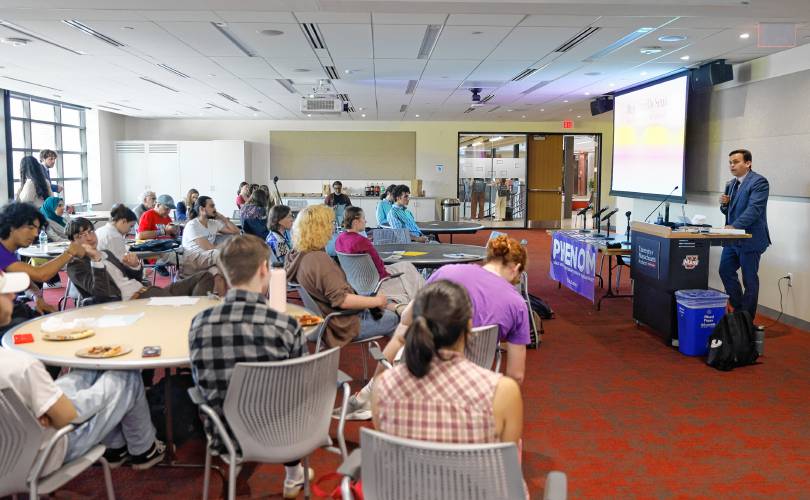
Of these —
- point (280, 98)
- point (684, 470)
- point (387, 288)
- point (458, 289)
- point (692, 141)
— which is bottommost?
point (684, 470)

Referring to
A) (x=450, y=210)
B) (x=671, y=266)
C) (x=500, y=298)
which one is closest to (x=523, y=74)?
(x=671, y=266)

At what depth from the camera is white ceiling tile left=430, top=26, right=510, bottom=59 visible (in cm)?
602

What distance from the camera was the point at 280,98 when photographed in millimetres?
11742

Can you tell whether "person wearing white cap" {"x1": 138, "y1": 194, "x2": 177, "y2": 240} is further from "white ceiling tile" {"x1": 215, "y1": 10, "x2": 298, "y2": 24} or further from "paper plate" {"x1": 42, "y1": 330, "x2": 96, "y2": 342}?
"paper plate" {"x1": 42, "y1": 330, "x2": 96, "y2": 342}

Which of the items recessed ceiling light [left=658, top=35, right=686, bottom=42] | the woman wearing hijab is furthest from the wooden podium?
the woman wearing hijab

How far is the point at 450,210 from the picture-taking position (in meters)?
16.8

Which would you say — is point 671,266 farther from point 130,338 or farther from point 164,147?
point 164,147

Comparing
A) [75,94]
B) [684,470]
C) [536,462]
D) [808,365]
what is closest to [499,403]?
[536,462]

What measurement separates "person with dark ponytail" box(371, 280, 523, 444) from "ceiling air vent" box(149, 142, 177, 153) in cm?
1512

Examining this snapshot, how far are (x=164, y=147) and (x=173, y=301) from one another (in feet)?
42.1

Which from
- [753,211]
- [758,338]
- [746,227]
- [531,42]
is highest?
[531,42]

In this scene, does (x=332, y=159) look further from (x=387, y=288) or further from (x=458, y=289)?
(x=458, y=289)

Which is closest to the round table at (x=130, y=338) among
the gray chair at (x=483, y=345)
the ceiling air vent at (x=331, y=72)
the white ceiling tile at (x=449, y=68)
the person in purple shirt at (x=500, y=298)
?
the person in purple shirt at (x=500, y=298)

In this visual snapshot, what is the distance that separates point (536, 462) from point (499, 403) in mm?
1911
